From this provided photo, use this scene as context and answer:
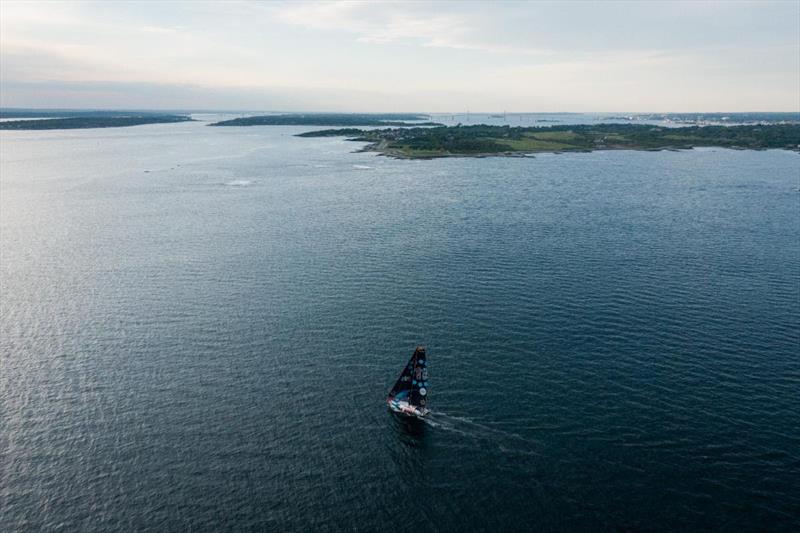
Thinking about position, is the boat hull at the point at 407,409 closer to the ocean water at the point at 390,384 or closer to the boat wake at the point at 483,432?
the boat wake at the point at 483,432

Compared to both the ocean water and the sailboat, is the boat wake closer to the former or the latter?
the ocean water

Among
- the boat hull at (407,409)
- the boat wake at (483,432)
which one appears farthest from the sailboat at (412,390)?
the boat wake at (483,432)

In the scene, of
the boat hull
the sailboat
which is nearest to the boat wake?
the boat hull

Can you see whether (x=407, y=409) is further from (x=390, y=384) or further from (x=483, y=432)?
(x=483, y=432)

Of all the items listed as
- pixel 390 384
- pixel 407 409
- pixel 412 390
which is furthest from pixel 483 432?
pixel 390 384

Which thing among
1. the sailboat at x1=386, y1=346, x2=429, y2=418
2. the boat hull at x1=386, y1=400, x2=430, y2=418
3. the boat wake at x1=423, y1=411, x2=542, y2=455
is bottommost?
the boat wake at x1=423, y1=411, x2=542, y2=455
